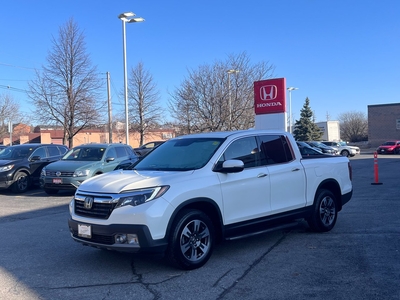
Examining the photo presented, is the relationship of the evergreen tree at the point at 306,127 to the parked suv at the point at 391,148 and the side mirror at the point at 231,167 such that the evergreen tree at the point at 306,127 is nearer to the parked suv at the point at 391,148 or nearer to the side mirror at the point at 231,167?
the parked suv at the point at 391,148

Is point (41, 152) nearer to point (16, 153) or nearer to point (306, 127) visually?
point (16, 153)

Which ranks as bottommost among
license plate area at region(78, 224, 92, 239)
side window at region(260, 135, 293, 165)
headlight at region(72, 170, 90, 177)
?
license plate area at region(78, 224, 92, 239)

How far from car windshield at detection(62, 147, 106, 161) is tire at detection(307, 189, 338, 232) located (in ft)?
27.8

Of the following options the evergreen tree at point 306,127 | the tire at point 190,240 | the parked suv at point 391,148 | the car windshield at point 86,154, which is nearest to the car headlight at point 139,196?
the tire at point 190,240

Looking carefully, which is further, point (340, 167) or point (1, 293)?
point (340, 167)

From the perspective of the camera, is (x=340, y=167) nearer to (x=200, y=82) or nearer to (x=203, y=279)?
(x=203, y=279)

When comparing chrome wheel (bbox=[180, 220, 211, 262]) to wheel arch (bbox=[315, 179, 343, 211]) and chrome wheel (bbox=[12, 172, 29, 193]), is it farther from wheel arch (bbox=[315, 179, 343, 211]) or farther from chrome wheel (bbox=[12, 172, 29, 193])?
chrome wheel (bbox=[12, 172, 29, 193])

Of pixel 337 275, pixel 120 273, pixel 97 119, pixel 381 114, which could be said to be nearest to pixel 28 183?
pixel 120 273

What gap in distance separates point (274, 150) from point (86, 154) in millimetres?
8972

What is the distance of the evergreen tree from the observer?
61.3 metres

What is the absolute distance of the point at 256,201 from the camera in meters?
6.30

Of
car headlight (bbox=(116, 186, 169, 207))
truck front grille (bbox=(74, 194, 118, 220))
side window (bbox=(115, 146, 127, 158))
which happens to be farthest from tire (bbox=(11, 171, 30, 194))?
car headlight (bbox=(116, 186, 169, 207))

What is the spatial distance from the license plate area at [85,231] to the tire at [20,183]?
9671 mm

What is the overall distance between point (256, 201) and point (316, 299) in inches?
79.1
